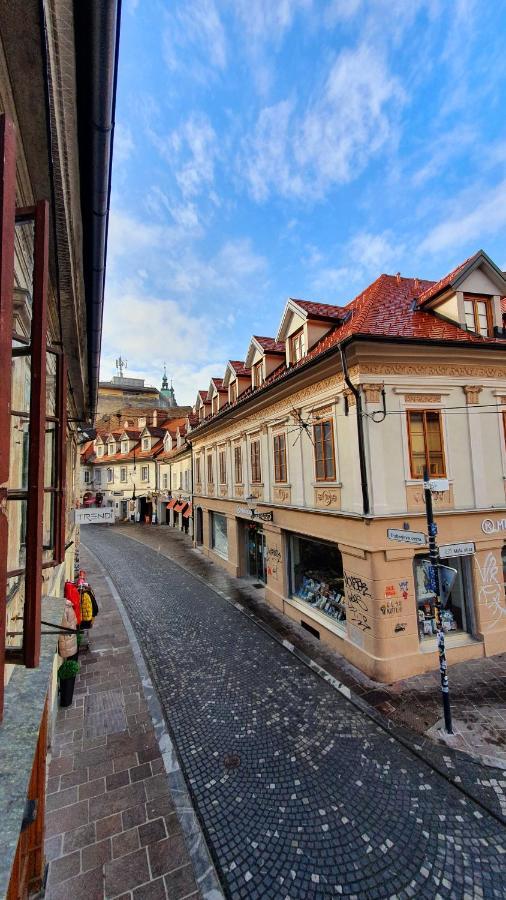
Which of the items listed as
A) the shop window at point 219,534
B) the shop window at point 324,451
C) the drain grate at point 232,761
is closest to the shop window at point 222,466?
the shop window at point 219,534

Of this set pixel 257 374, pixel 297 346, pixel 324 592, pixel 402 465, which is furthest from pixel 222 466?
pixel 402 465

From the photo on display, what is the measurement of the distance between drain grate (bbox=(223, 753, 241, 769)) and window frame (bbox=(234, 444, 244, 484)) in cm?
1084

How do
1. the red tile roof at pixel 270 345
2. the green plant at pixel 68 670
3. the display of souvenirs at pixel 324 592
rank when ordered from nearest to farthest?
1. the green plant at pixel 68 670
2. the display of souvenirs at pixel 324 592
3. the red tile roof at pixel 270 345

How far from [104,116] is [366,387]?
7.08m

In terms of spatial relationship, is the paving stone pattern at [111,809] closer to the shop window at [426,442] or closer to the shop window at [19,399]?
the shop window at [19,399]

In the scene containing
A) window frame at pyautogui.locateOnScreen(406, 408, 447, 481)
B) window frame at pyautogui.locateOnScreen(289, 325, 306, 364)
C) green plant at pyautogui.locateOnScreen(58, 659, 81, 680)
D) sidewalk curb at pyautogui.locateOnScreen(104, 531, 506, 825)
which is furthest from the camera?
window frame at pyautogui.locateOnScreen(289, 325, 306, 364)

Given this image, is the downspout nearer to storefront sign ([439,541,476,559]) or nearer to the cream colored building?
the cream colored building

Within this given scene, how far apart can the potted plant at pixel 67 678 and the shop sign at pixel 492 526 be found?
31.8 feet

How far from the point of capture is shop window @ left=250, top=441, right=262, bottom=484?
1439 centimetres

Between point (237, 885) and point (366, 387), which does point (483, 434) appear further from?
point (237, 885)

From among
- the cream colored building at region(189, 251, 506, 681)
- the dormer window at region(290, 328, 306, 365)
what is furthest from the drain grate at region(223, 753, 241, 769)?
the dormer window at region(290, 328, 306, 365)

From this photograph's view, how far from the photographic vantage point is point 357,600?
867cm

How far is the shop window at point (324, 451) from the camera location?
973 centimetres

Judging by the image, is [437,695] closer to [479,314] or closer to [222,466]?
[479,314]
